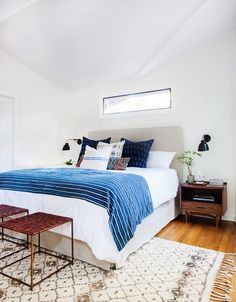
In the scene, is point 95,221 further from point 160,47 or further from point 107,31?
point 160,47

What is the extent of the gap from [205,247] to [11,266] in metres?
1.86

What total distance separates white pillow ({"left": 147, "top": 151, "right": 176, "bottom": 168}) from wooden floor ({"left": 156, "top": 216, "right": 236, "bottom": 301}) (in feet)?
2.71

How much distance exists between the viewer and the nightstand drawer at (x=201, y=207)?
2.99m

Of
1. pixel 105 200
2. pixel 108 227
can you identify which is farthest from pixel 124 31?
pixel 108 227

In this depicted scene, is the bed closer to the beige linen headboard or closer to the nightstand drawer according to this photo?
the nightstand drawer

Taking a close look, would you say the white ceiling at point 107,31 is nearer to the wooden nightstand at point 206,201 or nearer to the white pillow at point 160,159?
the white pillow at point 160,159

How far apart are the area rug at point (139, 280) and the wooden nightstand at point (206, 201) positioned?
847 millimetres

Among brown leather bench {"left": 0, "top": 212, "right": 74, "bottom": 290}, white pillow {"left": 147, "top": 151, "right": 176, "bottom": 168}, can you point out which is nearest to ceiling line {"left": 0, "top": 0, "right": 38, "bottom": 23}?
brown leather bench {"left": 0, "top": 212, "right": 74, "bottom": 290}

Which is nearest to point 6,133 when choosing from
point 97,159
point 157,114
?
point 97,159

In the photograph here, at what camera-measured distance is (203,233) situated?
9.26 ft

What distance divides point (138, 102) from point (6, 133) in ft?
7.71

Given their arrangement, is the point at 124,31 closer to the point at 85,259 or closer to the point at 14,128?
the point at 14,128

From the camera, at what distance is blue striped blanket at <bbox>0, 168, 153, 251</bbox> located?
1.84 metres

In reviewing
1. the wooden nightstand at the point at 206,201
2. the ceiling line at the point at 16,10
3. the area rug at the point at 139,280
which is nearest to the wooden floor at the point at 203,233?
the wooden nightstand at the point at 206,201
